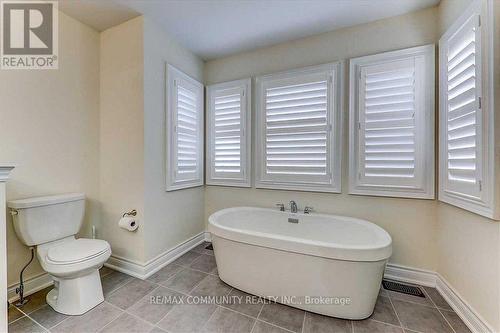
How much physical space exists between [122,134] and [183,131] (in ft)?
2.04

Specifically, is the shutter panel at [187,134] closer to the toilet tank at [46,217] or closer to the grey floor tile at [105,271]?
the toilet tank at [46,217]

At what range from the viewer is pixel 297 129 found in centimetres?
236

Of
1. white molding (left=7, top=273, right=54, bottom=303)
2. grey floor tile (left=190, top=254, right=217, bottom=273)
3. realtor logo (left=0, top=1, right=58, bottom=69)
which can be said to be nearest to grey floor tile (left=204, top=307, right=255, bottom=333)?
grey floor tile (left=190, top=254, right=217, bottom=273)

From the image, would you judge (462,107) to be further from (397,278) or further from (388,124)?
(397,278)

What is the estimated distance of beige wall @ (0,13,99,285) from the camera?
166cm

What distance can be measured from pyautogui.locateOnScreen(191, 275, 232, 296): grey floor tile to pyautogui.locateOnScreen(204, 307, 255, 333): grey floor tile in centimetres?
22

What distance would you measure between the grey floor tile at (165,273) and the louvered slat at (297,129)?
146 cm

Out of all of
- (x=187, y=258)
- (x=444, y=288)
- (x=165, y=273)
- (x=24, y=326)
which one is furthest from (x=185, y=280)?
(x=444, y=288)

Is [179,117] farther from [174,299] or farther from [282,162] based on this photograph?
[174,299]

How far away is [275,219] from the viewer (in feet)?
7.76

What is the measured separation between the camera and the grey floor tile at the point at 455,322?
1.40 meters

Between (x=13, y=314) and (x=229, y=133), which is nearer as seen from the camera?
(x=13, y=314)

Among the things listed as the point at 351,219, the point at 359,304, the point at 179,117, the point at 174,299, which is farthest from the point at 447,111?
the point at 174,299

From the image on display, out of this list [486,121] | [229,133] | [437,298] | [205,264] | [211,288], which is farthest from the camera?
[229,133]
